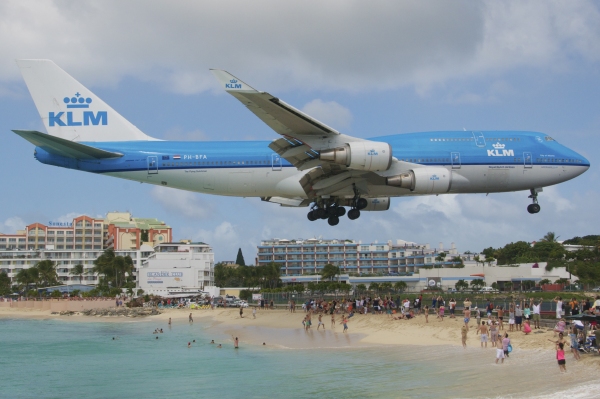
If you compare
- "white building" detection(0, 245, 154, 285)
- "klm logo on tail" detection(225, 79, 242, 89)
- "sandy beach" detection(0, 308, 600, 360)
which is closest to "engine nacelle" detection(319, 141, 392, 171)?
"klm logo on tail" detection(225, 79, 242, 89)

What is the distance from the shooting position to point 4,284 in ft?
486

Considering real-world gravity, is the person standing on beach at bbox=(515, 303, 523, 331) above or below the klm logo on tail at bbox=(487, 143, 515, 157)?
below

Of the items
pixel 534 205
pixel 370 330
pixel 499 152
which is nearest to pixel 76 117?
pixel 370 330

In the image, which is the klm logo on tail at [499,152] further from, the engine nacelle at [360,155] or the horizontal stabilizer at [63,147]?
the horizontal stabilizer at [63,147]

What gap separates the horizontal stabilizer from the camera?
32.2m

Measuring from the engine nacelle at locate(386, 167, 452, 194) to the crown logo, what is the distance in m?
18.7

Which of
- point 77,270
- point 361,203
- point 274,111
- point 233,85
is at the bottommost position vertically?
point 77,270

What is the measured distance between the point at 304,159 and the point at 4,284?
133816 millimetres

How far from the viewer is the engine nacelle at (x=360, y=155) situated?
104 feet

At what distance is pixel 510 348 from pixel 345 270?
128 meters

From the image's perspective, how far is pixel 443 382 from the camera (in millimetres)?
29797

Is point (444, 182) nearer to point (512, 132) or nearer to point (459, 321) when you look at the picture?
point (512, 132)

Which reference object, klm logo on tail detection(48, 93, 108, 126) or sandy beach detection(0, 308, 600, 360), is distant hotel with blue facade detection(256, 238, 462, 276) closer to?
sandy beach detection(0, 308, 600, 360)

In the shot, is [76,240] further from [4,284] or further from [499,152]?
[499,152]
